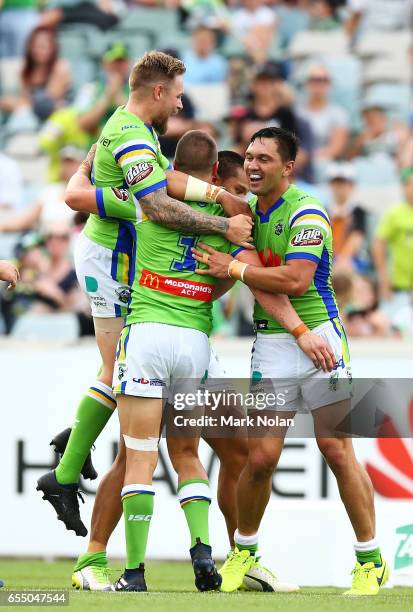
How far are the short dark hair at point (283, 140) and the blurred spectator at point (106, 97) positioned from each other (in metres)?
7.40

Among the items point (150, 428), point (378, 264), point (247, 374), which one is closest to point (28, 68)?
point (378, 264)

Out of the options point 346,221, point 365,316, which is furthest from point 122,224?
point 346,221

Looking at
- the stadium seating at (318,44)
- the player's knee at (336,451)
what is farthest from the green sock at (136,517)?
the stadium seating at (318,44)

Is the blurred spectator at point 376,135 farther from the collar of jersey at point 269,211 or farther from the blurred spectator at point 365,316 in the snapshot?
the collar of jersey at point 269,211

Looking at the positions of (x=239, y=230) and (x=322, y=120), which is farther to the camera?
(x=322, y=120)

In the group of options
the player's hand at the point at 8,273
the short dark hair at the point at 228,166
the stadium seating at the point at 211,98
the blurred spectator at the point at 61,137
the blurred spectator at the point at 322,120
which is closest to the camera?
the player's hand at the point at 8,273

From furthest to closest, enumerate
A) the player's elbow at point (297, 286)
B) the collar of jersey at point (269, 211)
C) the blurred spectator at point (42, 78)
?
the blurred spectator at point (42, 78) → the collar of jersey at point (269, 211) → the player's elbow at point (297, 286)

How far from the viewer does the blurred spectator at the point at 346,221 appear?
13.1 metres

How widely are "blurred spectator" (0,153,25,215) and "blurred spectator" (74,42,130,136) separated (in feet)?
2.89

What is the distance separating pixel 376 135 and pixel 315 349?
893cm

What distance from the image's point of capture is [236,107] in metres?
15.2

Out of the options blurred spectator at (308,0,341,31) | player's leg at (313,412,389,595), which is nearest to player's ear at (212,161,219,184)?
player's leg at (313,412,389,595)

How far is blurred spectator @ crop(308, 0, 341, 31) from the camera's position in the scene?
16.8 m

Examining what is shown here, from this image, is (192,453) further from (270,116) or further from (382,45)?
(382,45)
